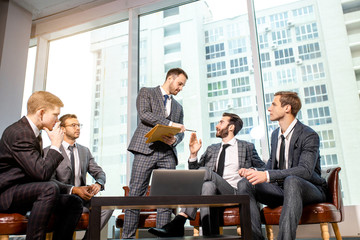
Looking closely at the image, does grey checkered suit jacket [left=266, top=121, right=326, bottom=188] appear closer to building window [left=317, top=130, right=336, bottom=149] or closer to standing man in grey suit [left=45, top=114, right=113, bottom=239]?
building window [left=317, top=130, right=336, bottom=149]

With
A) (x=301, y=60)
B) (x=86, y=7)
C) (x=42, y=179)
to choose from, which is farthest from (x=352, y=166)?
(x=86, y=7)

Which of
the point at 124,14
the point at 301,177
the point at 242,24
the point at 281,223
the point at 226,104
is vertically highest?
the point at 124,14

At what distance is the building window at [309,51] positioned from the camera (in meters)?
3.75

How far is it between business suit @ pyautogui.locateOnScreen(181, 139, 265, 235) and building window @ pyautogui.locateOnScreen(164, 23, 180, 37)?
6.96 ft

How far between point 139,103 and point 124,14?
102 inches

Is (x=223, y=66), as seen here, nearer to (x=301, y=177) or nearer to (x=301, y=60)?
(x=301, y=60)

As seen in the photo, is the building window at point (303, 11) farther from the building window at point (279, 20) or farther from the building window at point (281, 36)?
the building window at point (281, 36)

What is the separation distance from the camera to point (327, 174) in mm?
2521

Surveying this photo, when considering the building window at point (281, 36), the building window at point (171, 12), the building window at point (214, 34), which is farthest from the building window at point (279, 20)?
the building window at point (171, 12)

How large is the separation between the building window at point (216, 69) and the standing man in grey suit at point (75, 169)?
6.23 ft

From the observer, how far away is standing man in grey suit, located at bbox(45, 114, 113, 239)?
8.80 feet

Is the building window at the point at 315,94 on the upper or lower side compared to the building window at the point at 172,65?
lower

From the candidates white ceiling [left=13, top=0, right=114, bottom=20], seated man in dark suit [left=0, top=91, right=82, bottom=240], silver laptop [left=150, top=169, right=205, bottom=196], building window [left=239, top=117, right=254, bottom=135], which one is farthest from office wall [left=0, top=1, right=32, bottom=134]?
silver laptop [left=150, top=169, right=205, bottom=196]

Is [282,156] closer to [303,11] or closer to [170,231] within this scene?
[170,231]
